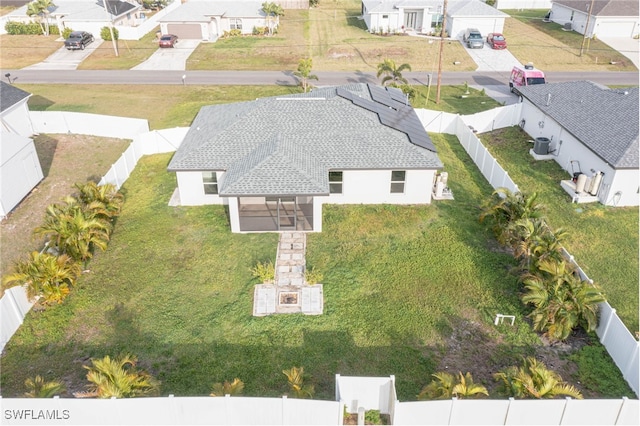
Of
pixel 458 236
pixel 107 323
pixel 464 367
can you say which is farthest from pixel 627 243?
pixel 107 323

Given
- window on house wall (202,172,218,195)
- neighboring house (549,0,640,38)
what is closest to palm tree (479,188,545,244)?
window on house wall (202,172,218,195)

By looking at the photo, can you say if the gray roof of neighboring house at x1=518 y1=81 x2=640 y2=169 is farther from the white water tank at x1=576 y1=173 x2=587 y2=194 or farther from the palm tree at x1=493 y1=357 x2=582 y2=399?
the palm tree at x1=493 y1=357 x2=582 y2=399

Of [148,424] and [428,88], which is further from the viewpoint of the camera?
[428,88]

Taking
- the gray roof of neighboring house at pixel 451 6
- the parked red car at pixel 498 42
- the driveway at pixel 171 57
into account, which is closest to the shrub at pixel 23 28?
the driveway at pixel 171 57

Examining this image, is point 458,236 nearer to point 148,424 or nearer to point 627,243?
point 627,243

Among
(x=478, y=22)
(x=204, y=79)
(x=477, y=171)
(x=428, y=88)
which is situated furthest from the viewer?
(x=478, y=22)

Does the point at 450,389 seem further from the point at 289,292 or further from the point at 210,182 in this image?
the point at 210,182
